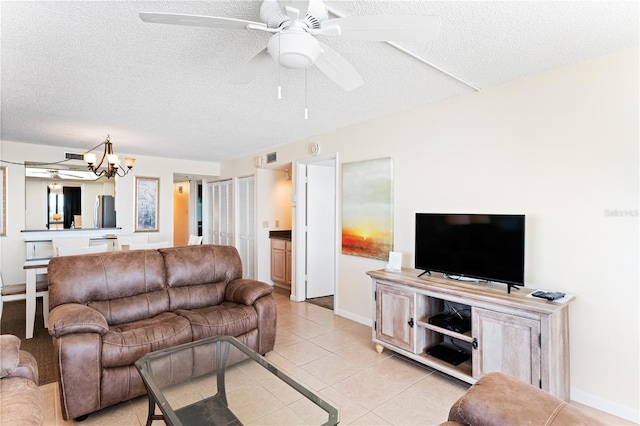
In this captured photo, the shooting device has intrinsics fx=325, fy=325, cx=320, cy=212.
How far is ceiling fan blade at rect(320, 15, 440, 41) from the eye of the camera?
1327 millimetres

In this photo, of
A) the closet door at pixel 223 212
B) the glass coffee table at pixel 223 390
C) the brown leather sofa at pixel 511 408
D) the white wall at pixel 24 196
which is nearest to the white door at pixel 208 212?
the closet door at pixel 223 212

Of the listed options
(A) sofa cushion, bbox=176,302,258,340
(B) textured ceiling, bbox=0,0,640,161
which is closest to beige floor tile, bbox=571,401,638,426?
(B) textured ceiling, bbox=0,0,640,161

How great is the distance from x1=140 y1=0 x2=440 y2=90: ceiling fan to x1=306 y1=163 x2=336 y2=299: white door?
10.3 ft

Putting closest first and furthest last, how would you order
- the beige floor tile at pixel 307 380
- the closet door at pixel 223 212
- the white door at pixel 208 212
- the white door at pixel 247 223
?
the beige floor tile at pixel 307 380 < the white door at pixel 247 223 < the closet door at pixel 223 212 < the white door at pixel 208 212

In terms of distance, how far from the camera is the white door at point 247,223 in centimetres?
603

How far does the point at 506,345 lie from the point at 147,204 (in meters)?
6.09

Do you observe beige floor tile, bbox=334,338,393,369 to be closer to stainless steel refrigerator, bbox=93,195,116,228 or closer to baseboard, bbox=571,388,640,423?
baseboard, bbox=571,388,640,423

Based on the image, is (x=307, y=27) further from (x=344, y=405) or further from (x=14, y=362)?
(x=344, y=405)

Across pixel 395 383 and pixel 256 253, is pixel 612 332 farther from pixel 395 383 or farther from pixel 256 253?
pixel 256 253

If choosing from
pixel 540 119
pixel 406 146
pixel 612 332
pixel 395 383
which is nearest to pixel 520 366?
pixel 612 332

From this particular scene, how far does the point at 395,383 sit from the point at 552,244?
1.60m

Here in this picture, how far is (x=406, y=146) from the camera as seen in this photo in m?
3.43

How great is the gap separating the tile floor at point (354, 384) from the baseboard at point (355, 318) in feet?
0.30

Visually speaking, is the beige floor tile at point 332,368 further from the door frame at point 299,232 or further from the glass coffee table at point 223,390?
the door frame at point 299,232
